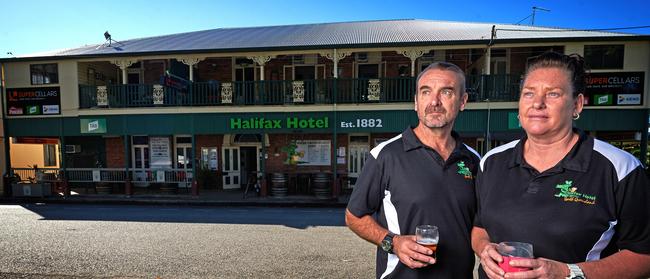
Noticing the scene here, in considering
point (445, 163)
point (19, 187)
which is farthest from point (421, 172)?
point (19, 187)

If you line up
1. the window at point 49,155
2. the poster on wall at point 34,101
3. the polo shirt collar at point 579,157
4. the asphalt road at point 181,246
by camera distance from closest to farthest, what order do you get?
the polo shirt collar at point 579,157 < the asphalt road at point 181,246 < the poster on wall at point 34,101 < the window at point 49,155

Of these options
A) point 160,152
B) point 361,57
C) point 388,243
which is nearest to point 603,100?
point 361,57

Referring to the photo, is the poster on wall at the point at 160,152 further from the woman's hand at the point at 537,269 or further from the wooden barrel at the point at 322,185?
the woman's hand at the point at 537,269

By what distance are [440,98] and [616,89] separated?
13276mm

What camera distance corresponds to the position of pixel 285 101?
490 inches

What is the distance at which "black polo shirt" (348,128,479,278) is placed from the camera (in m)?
1.83

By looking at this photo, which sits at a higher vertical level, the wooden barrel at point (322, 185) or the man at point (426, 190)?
the man at point (426, 190)

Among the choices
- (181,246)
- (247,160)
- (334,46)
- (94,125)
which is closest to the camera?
(181,246)

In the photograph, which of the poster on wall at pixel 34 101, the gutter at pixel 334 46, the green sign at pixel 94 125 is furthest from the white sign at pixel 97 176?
the gutter at pixel 334 46

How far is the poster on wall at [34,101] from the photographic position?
42.4ft

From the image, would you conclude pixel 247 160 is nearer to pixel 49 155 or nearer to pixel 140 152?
pixel 140 152

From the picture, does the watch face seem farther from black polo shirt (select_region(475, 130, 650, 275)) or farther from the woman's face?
the woman's face

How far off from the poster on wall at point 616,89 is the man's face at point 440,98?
40.4 ft

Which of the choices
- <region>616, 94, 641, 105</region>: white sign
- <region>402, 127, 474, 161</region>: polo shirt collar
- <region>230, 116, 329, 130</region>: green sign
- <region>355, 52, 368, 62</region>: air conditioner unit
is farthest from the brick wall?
<region>616, 94, 641, 105</region>: white sign
